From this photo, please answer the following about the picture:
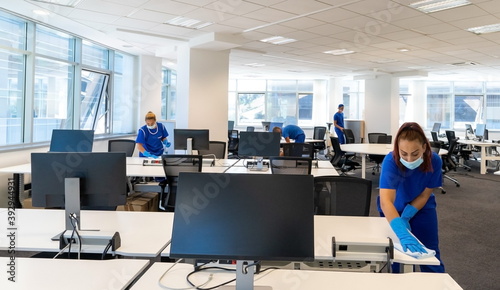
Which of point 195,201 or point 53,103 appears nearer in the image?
point 195,201

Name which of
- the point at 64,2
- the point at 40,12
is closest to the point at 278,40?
the point at 64,2

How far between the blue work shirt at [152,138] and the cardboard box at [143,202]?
1.23m

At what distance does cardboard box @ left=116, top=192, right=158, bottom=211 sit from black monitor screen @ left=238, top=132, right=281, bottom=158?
50.6 inches

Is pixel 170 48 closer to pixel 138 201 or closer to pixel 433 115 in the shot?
pixel 138 201

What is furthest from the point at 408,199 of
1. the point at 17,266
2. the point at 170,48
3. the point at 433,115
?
the point at 433,115

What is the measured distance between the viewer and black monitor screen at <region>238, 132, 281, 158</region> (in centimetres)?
471

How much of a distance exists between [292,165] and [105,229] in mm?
2229

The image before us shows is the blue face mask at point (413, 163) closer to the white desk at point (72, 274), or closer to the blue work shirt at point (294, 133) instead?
the white desk at point (72, 274)

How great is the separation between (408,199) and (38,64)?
6513mm

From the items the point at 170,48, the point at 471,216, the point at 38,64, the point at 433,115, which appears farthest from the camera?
the point at 433,115

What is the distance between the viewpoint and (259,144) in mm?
4738

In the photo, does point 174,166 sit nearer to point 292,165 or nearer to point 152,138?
point 292,165

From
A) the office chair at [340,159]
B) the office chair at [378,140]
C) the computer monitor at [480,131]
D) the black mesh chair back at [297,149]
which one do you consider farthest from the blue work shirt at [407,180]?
the computer monitor at [480,131]

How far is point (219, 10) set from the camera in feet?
17.7
